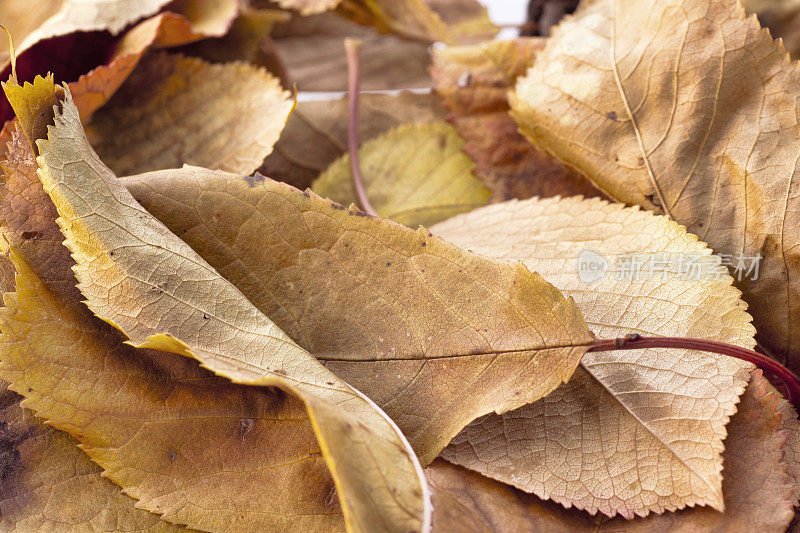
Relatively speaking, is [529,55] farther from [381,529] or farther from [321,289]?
[381,529]

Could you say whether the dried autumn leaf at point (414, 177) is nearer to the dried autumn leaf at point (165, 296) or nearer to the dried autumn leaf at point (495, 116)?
the dried autumn leaf at point (495, 116)

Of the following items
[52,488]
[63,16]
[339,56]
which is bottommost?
[52,488]

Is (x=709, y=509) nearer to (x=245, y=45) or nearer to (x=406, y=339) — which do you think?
(x=406, y=339)

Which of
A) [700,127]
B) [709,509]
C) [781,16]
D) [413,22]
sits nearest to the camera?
[709,509]

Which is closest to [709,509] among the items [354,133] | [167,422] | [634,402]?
[634,402]

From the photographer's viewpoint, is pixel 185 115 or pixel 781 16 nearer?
pixel 185 115

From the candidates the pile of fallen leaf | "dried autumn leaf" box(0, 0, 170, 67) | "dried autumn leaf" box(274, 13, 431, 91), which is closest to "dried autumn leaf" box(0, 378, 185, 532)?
the pile of fallen leaf

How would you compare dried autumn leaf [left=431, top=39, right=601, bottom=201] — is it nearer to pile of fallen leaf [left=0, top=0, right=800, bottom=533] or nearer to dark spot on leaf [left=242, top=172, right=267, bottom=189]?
pile of fallen leaf [left=0, top=0, right=800, bottom=533]
